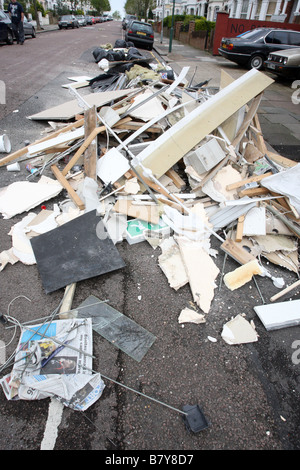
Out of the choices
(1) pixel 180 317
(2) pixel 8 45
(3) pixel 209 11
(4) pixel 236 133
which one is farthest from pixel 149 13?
(1) pixel 180 317

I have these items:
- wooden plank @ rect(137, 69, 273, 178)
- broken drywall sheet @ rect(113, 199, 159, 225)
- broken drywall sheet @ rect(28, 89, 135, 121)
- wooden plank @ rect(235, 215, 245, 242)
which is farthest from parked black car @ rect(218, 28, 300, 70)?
broken drywall sheet @ rect(113, 199, 159, 225)

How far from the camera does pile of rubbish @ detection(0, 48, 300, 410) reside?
2.14m

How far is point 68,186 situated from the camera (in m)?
3.66

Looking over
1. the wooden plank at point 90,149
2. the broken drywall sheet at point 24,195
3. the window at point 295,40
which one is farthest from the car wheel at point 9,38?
the broken drywall sheet at point 24,195

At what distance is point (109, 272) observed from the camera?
2783mm

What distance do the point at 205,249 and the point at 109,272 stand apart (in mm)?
1159

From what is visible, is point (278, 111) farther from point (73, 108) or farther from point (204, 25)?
point (204, 25)

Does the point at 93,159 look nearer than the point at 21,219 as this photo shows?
No

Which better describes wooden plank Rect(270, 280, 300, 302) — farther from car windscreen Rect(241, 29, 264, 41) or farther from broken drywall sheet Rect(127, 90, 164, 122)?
car windscreen Rect(241, 29, 264, 41)

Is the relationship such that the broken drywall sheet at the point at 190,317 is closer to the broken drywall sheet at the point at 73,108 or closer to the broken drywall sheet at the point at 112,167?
the broken drywall sheet at the point at 112,167

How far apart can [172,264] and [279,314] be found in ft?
3.77

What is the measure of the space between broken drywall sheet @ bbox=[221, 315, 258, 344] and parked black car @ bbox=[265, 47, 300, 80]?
11.3 metres

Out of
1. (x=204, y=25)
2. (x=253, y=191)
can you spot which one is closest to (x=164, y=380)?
(x=253, y=191)

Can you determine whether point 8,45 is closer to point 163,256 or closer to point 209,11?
point 163,256
